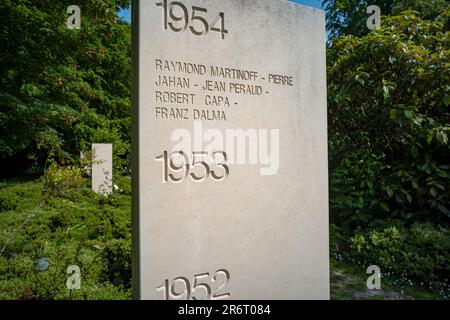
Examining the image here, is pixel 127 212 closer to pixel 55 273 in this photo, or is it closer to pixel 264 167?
pixel 55 273

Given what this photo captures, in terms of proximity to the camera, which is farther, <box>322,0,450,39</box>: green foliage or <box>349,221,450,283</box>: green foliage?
<box>322,0,450,39</box>: green foliage

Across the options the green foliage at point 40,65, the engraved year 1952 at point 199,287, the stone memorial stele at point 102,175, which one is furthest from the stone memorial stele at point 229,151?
Result: the stone memorial stele at point 102,175

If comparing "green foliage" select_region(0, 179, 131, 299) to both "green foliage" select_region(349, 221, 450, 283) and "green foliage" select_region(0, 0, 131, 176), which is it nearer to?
"green foliage" select_region(0, 0, 131, 176)

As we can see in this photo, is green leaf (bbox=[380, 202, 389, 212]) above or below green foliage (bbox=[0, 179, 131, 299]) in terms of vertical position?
above

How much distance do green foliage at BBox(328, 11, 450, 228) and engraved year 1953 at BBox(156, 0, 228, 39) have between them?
304 centimetres

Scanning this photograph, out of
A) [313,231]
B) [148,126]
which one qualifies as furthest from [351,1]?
[148,126]

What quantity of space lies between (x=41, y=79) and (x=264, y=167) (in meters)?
5.93

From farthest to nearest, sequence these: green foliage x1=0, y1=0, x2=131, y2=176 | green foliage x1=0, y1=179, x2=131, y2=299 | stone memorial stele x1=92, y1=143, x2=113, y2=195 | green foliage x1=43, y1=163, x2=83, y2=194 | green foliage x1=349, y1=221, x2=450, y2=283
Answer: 1. stone memorial stele x1=92, y1=143, x2=113, y2=195
2. green foliage x1=0, y1=0, x2=131, y2=176
3. green foliage x1=349, y1=221, x2=450, y2=283
4. green foliage x1=43, y1=163, x2=83, y2=194
5. green foliage x1=0, y1=179, x2=131, y2=299

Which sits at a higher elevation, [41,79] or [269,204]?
[41,79]

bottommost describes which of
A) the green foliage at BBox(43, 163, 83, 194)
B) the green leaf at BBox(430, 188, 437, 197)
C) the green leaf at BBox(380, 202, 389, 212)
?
the green leaf at BBox(380, 202, 389, 212)

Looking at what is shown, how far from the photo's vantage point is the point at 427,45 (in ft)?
17.9

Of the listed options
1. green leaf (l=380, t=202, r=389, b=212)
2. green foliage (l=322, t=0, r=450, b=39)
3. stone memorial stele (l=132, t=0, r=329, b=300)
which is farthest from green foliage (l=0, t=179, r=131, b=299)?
green foliage (l=322, t=0, r=450, b=39)

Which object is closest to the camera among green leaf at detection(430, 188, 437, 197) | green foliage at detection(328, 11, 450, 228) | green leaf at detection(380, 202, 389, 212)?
green leaf at detection(430, 188, 437, 197)

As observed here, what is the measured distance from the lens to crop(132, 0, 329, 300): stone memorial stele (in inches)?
97.3
